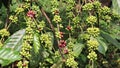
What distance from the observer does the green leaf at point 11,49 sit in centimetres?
93

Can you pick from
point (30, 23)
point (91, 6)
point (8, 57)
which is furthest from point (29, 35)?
point (91, 6)

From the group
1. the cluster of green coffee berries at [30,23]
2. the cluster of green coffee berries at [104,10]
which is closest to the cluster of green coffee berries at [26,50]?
the cluster of green coffee berries at [30,23]

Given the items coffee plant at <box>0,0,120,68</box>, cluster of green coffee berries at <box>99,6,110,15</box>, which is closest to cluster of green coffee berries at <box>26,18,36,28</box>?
coffee plant at <box>0,0,120,68</box>

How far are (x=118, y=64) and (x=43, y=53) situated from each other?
1720mm

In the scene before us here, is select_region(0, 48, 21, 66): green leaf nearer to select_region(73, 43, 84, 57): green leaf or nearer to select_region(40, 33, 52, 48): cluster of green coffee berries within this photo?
select_region(40, 33, 52, 48): cluster of green coffee berries

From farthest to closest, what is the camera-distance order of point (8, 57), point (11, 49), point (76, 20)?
point (76, 20) < point (11, 49) < point (8, 57)

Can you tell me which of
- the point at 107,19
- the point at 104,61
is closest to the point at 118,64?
the point at 104,61

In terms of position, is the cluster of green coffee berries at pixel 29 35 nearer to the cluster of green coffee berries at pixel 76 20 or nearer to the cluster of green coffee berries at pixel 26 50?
the cluster of green coffee berries at pixel 26 50

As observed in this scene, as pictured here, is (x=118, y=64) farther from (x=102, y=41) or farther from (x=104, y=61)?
(x=102, y=41)

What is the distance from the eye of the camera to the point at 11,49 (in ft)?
3.50

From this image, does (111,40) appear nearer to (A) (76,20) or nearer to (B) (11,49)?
(A) (76,20)

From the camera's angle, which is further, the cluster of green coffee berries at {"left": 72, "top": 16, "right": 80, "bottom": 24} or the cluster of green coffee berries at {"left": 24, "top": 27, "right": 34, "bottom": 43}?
the cluster of green coffee berries at {"left": 72, "top": 16, "right": 80, "bottom": 24}

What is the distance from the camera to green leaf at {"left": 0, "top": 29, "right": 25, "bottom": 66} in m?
0.93

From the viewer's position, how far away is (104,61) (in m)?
2.57
